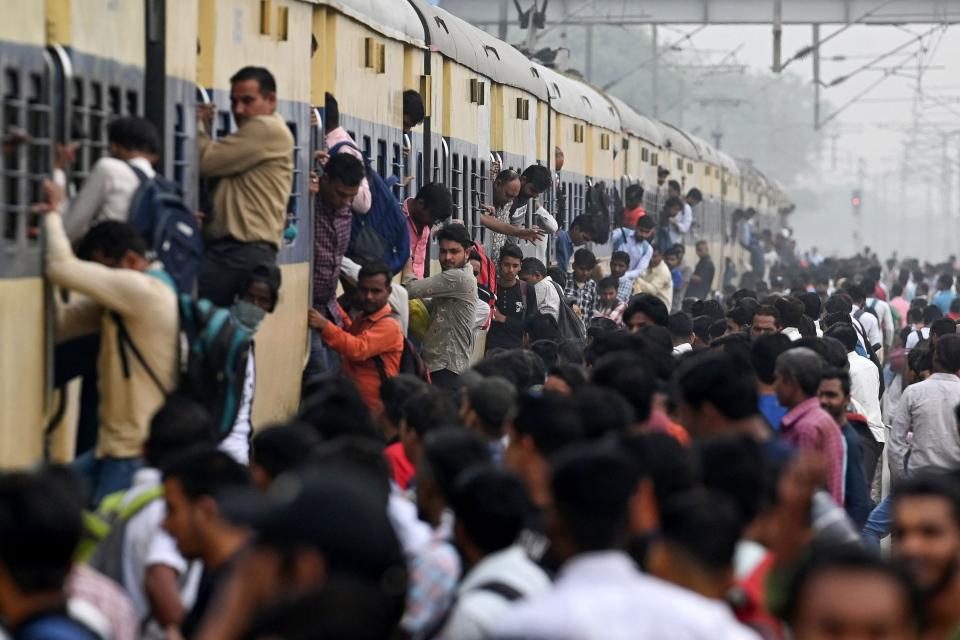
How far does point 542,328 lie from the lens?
46.4 ft

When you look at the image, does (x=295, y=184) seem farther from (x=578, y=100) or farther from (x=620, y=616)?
(x=578, y=100)

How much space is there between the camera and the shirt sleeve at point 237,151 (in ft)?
29.0

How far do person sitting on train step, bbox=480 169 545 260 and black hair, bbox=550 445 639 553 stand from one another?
11336 millimetres

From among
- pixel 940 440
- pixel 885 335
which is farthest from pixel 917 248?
pixel 940 440

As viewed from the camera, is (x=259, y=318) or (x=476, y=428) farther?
(x=259, y=318)

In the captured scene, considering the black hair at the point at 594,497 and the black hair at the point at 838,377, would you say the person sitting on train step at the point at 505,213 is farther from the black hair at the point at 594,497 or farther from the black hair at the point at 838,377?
the black hair at the point at 594,497

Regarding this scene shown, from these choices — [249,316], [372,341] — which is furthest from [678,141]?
[249,316]

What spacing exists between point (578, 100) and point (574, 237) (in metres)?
5.45

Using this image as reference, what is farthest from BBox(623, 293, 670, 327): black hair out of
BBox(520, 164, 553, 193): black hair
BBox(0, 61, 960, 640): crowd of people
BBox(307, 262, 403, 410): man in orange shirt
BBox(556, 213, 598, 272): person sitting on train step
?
BBox(556, 213, 598, 272): person sitting on train step

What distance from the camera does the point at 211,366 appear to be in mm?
7508

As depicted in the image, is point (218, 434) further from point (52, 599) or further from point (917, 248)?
point (917, 248)

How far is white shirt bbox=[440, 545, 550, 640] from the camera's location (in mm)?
4355

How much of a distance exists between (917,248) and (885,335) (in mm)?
155206

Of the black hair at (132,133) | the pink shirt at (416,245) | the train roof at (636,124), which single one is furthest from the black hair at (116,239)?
the train roof at (636,124)
